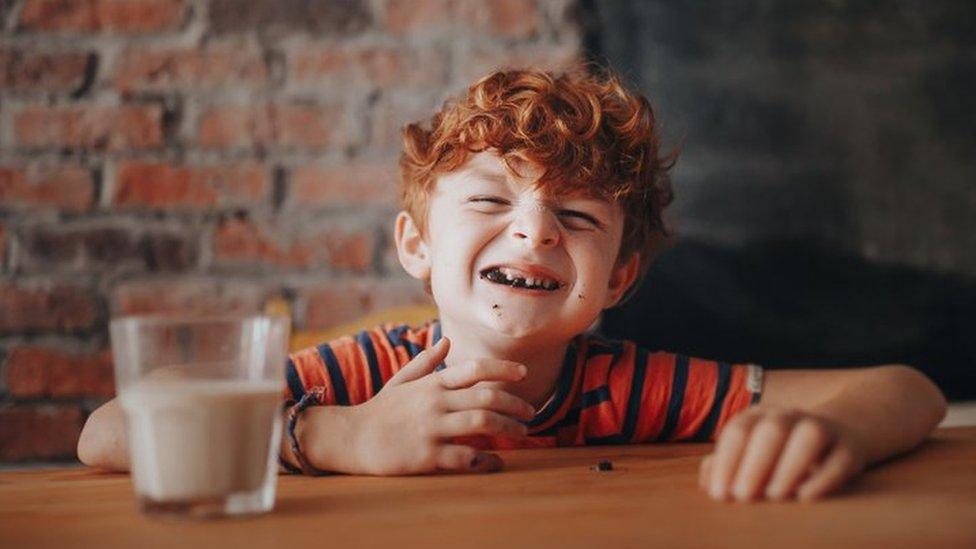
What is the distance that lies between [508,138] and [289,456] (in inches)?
15.8

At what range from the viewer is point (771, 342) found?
173 centimetres

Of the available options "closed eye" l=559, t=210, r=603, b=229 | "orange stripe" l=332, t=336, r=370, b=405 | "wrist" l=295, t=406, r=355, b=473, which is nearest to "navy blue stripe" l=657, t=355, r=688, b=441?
"closed eye" l=559, t=210, r=603, b=229

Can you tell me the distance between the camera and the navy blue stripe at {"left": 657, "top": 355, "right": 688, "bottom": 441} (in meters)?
1.11

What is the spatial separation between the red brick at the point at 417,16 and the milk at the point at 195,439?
3.64ft

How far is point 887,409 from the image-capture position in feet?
2.67

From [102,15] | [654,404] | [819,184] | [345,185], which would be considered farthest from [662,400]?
[102,15]

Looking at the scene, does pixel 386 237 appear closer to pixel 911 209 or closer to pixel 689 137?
pixel 689 137

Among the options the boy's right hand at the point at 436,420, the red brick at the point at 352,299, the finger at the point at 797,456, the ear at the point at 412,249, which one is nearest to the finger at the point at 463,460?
the boy's right hand at the point at 436,420

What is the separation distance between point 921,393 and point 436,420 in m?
0.45

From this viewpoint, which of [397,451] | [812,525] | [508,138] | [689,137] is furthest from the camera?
[689,137]

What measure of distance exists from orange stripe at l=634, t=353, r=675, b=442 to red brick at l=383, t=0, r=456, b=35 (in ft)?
2.41

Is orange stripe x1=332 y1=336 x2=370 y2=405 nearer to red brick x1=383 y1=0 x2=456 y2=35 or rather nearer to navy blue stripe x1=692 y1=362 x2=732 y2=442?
navy blue stripe x1=692 y1=362 x2=732 y2=442

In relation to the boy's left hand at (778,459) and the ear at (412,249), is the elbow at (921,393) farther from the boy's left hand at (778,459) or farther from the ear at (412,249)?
the ear at (412,249)

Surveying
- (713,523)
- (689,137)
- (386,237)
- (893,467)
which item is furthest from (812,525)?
(689,137)
